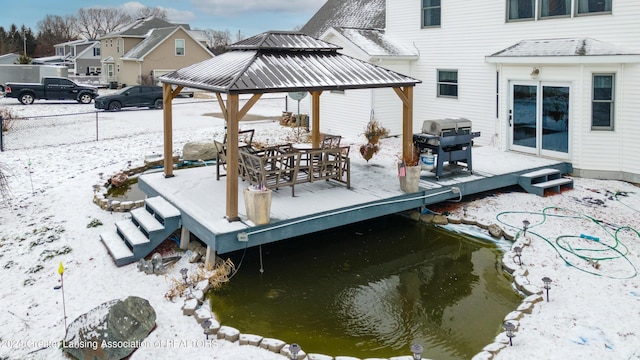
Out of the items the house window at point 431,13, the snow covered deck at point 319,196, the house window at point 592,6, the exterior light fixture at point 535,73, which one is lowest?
the snow covered deck at point 319,196

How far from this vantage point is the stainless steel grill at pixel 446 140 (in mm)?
9695

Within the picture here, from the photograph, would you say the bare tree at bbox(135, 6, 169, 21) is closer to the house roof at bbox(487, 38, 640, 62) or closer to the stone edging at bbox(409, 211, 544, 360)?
the house roof at bbox(487, 38, 640, 62)

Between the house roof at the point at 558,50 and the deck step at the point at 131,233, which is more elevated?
the house roof at the point at 558,50

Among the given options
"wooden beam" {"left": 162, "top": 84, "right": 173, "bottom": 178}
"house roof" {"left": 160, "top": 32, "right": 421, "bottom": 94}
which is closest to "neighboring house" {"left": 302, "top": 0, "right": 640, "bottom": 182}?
"house roof" {"left": 160, "top": 32, "right": 421, "bottom": 94}

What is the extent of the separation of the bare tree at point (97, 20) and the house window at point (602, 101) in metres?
94.0

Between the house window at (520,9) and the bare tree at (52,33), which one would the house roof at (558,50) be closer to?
the house window at (520,9)

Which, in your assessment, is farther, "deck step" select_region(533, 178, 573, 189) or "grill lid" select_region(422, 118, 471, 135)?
"deck step" select_region(533, 178, 573, 189)

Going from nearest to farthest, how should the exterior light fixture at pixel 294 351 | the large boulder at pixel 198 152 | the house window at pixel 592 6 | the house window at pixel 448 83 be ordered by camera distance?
the exterior light fixture at pixel 294 351, the house window at pixel 592 6, the large boulder at pixel 198 152, the house window at pixel 448 83

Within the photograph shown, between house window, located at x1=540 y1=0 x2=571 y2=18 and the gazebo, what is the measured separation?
16.6ft

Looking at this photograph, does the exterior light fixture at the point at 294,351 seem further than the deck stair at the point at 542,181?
No

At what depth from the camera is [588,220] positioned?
340 inches

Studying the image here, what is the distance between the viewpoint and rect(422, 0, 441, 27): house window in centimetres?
1495

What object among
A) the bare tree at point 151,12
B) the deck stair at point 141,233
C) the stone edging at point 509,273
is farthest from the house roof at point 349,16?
the bare tree at point 151,12

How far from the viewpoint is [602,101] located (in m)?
10.7
